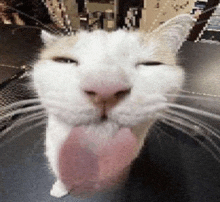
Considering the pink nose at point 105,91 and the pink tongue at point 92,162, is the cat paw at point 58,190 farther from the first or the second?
the pink nose at point 105,91

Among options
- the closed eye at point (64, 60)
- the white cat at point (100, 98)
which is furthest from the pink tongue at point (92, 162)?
the closed eye at point (64, 60)

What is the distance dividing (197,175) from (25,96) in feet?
1.18

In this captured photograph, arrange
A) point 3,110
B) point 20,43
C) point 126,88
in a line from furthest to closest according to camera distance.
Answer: point 20,43 < point 3,110 < point 126,88

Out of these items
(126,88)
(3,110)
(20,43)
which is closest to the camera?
(126,88)

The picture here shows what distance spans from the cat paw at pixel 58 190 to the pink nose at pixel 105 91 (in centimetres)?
15

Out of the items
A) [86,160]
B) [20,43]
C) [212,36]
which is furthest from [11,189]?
[212,36]

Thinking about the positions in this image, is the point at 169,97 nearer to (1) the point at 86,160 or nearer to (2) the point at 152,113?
(2) the point at 152,113

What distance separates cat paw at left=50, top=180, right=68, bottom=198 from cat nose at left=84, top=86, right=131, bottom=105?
0.48 feet

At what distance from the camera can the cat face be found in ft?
0.85

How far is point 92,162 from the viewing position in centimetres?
31

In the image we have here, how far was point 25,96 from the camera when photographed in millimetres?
444

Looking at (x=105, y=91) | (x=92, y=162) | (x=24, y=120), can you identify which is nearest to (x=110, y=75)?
(x=105, y=91)

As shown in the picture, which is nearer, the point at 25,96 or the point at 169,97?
the point at 169,97

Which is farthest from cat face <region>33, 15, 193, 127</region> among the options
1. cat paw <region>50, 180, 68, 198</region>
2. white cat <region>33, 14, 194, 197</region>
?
cat paw <region>50, 180, 68, 198</region>
